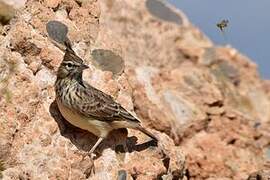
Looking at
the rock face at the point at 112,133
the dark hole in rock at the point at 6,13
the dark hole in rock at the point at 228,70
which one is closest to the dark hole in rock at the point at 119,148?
the rock face at the point at 112,133

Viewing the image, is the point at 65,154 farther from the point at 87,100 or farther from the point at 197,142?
the point at 197,142

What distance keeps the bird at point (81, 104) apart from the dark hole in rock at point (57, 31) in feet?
3.59

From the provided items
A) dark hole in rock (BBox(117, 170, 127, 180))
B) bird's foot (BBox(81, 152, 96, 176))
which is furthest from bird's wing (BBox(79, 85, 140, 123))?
dark hole in rock (BBox(117, 170, 127, 180))

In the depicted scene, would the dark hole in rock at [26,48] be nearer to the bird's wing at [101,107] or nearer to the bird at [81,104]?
the bird at [81,104]

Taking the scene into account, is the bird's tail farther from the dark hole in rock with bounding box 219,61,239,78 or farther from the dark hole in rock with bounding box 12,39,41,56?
the dark hole in rock with bounding box 219,61,239,78

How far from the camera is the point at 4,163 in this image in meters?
13.3

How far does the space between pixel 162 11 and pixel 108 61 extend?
1350cm

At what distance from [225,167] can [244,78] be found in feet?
40.7

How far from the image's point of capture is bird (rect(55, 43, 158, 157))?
13711 mm

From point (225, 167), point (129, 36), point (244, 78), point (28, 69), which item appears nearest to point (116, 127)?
point (28, 69)

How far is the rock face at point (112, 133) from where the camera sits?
13.7 m

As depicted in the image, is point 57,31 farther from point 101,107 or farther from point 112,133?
point 112,133

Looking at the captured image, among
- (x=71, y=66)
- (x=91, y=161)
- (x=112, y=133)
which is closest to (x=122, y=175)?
(x=91, y=161)

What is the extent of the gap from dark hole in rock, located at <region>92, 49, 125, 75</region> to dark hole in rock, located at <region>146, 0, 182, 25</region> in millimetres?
12385
